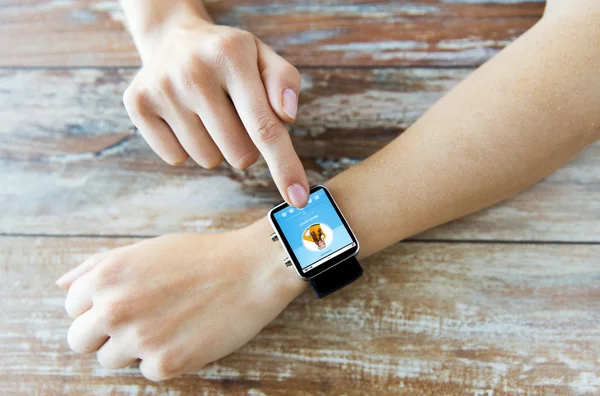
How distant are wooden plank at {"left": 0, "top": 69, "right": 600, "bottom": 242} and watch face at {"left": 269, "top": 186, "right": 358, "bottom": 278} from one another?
0.56 feet

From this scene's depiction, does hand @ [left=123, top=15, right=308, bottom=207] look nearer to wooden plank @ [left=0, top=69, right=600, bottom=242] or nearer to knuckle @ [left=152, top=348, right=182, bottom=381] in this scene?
wooden plank @ [left=0, top=69, right=600, bottom=242]

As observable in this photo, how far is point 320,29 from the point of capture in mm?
1133

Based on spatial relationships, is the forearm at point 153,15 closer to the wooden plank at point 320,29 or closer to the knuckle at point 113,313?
the wooden plank at point 320,29

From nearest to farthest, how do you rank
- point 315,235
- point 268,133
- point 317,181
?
point 268,133 → point 315,235 → point 317,181

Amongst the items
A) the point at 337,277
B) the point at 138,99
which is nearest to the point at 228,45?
the point at 138,99

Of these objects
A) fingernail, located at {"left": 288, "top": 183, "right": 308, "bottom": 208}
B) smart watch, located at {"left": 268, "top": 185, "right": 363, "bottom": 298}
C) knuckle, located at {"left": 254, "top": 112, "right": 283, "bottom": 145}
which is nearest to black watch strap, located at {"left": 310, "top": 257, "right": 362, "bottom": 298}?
smart watch, located at {"left": 268, "top": 185, "right": 363, "bottom": 298}

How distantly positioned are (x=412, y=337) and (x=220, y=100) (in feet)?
2.07

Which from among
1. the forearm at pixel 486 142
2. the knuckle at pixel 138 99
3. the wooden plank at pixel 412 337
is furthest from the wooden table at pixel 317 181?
the knuckle at pixel 138 99

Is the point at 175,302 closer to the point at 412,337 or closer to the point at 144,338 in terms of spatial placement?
the point at 144,338

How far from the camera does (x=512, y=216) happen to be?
1.03 m

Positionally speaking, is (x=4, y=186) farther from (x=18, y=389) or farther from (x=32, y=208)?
(x=18, y=389)

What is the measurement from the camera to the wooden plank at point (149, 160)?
1.08 metres

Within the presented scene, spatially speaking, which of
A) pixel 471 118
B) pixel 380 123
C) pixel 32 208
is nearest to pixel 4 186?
pixel 32 208

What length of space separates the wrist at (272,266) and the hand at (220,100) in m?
0.16
